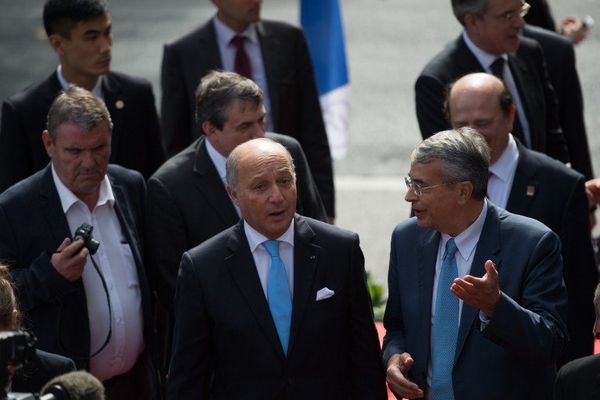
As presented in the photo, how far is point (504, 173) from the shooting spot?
7379 mm

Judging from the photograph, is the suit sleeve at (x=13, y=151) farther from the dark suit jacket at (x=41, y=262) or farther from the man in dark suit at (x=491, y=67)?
the man in dark suit at (x=491, y=67)

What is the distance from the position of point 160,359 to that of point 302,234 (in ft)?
4.73

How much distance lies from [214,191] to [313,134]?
1864mm

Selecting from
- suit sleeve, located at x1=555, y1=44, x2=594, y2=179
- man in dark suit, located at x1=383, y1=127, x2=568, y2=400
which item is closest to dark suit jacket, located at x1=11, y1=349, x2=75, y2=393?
man in dark suit, located at x1=383, y1=127, x2=568, y2=400

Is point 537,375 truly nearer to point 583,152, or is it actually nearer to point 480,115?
point 480,115

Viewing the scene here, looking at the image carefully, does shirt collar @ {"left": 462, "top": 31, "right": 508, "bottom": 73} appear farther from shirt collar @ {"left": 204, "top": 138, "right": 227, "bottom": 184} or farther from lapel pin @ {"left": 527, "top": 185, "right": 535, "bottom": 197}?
shirt collar @ {"left": 204, "top": 138, "right": 227, "bottom": 184}

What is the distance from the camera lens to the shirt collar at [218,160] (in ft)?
24.7

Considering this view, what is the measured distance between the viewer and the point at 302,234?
6488mm

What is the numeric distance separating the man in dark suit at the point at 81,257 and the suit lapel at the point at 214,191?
1.39ft

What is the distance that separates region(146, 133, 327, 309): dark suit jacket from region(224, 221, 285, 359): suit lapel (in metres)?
0.98

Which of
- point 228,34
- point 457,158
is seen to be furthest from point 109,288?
point 228,34

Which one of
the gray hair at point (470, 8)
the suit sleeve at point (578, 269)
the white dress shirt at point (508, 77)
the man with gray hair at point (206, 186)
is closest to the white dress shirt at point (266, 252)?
the man with gray hair at point (206, 186)

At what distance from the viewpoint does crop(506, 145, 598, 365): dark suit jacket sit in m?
7.29

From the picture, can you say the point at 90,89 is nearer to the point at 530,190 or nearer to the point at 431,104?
the point at 431,104
